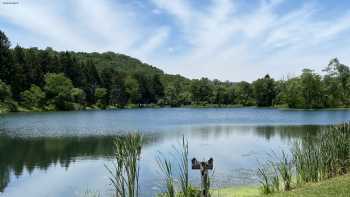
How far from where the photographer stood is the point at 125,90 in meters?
126

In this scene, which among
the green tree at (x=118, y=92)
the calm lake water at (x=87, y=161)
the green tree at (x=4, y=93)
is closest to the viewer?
the calm lake water at (x=87, y=161)

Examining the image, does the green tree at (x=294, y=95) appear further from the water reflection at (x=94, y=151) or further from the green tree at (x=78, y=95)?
the water reflection at (x=94, y=151)

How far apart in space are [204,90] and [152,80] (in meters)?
20.1

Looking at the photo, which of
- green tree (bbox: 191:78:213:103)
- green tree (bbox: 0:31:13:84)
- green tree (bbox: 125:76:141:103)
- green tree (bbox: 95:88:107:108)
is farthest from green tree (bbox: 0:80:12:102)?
green tree (bbox: 191:78:213:103)

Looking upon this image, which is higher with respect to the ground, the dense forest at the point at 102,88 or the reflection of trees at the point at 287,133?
the dense forest at the point at 102,88

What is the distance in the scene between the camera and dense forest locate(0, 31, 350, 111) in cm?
8806

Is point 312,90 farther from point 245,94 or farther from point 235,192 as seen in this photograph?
point 235,192

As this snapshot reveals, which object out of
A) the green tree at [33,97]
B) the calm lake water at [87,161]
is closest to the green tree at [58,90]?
the green tree at [33,97]

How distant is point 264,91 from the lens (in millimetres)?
122125

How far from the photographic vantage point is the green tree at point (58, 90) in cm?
9325

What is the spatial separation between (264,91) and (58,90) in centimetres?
6353

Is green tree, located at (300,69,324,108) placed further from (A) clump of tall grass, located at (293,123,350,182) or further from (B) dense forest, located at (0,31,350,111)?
(A) clump of tall grass, located at (293,123,350,182)

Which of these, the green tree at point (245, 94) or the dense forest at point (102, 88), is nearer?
the dense forest at point (102, 88)

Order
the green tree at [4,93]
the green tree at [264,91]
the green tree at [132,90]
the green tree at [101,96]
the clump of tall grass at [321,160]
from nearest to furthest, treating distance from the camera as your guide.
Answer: the clump of tall grass at [321,160]
the green tree at [4,93]
the green tree at [101,96]
the green tree at [264,91]
the green tree at [132,90]
